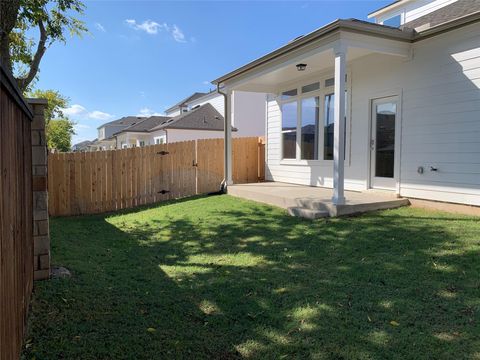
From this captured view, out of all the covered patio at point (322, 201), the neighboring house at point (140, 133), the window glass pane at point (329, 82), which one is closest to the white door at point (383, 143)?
the covered patio at point (322, 201)

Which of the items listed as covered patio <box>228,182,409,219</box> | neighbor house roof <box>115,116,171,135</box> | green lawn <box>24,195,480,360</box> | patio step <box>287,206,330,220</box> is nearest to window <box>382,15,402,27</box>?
covered patio <box>228,182,409,219</box>

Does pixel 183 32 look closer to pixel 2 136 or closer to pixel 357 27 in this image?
pixel 357 27

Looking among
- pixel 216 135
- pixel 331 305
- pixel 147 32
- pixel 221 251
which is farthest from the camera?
pixel 216 135

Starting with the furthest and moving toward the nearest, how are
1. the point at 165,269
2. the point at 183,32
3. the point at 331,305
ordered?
the point at 183,32, the point at 165,269, the point at 331,305

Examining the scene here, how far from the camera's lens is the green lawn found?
295 centimetres

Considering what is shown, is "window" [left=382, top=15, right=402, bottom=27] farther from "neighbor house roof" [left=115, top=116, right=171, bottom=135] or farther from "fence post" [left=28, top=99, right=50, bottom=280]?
"neighbor house roof" [left=115, top=116, right=171, bottom=135]

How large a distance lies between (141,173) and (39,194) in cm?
665

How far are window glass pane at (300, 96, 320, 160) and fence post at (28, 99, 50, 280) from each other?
730cm

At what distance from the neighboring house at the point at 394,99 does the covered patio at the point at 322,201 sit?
8.1 inches

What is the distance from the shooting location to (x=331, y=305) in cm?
362

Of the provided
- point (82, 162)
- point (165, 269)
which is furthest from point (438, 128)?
point (82, 162)

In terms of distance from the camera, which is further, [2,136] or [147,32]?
[147,32]

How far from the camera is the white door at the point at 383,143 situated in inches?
321

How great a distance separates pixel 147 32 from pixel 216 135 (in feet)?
25.9
